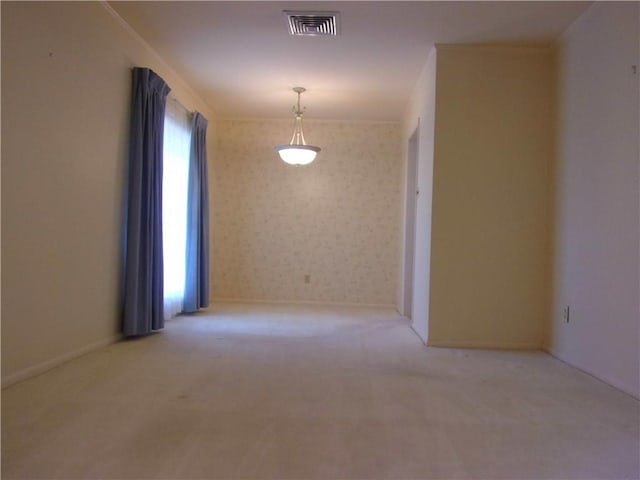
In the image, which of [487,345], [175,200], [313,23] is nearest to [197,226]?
[175,200]

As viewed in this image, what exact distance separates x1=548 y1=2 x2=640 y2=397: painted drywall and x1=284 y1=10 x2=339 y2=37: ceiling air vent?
175cm

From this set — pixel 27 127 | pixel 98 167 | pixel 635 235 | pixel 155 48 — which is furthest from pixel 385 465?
pixel 155 48

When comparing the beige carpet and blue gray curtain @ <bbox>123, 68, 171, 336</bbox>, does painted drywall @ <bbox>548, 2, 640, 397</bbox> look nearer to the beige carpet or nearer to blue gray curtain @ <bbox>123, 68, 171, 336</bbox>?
the beige carpet

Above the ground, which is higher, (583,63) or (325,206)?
(583,63)

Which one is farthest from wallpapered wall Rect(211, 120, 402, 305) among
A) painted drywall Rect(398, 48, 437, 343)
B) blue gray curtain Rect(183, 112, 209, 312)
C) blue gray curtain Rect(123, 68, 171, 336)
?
blue gray curtain Rect(123, 68, 171, 336)

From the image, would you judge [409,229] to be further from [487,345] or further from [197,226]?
[197,226]

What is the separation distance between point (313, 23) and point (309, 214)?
318 centimetres

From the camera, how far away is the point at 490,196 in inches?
150

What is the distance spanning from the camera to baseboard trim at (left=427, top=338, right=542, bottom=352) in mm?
3754

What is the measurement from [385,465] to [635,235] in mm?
1987

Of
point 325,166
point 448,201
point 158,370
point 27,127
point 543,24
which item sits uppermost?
point 543,24

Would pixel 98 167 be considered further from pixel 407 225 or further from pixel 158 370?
pixel 407 225

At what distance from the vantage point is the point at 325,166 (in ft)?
20.8

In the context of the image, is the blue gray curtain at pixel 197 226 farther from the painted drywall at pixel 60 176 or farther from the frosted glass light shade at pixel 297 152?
the painted drywall at pixel 60 176
